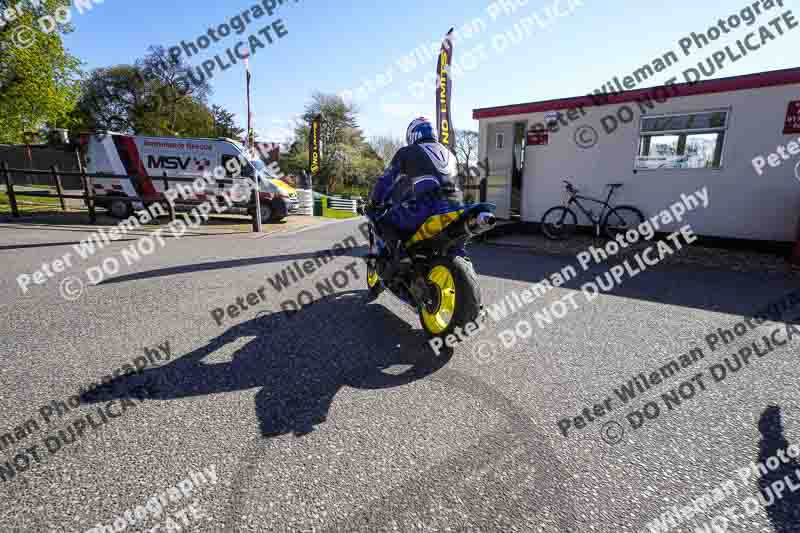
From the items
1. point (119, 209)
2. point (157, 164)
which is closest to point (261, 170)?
point (157, 164)

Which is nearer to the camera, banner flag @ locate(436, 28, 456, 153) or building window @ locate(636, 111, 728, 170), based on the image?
building window @ locate(636, 111, 728, 170)

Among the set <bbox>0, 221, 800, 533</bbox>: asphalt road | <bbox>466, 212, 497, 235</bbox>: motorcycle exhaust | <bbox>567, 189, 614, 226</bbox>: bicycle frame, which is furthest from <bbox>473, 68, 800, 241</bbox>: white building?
<bbox>466, 212, 497, 235</bbox>: motorcycle exhaust

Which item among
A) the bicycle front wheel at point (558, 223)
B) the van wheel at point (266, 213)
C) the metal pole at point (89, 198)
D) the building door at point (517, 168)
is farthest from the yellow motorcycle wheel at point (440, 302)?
the metal pole at point (89, 198)

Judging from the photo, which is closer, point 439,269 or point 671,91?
point 439,269

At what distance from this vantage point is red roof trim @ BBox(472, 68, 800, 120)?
6.52 metres

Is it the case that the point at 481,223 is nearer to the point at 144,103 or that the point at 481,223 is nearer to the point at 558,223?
the point at 558,223

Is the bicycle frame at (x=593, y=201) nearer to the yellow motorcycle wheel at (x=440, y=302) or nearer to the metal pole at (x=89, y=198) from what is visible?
the yellow motorcycle wheel at (x=440, y=302)

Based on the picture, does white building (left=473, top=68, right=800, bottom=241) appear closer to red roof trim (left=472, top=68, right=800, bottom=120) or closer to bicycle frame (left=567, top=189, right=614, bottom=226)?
red roof trim (left=472, top=68, right=800, bottom=120)

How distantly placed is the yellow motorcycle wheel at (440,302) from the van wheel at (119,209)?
461 inches

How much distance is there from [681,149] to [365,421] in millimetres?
8864

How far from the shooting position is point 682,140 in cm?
758

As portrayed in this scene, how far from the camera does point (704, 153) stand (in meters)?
7.40

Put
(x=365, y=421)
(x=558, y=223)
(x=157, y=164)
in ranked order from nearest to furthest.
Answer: (x=365, y=421) → (x=558, y=223) → (x=157, y=164)

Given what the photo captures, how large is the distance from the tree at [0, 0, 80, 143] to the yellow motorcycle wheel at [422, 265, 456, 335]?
1976 cm
